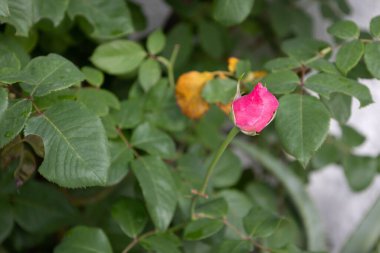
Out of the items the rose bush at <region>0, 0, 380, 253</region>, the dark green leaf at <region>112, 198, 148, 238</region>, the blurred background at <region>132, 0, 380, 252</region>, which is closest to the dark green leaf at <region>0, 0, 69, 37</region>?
the rose bush at <region>0, 0, 380, 253</region>

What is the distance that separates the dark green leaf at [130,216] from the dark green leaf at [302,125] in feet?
0.71

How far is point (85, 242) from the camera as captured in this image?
0.68 m

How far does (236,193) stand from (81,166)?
37 cm

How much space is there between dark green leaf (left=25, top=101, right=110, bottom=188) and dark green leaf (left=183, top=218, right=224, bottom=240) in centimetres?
18

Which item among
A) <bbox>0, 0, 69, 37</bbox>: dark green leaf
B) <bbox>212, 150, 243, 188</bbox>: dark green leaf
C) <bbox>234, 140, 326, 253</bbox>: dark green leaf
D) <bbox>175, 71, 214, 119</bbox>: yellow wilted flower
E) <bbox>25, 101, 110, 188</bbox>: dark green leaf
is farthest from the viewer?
<bbox>234, 140, 326, 253</bbox>: dark green leaf

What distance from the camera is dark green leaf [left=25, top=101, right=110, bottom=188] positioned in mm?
525

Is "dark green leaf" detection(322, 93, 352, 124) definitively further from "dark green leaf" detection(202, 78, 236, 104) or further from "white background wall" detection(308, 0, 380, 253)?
"white background wall" detection(308, 0, 380, 253)

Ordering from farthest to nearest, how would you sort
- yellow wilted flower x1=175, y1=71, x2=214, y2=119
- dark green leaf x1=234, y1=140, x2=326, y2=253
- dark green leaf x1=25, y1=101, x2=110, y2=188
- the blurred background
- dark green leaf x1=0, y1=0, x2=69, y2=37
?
the blurred background
dark green leaf x1=234, y1=140, x2=326, y2=253
yellow wilted flower x1=175, y1=71, x2=214, y2=119
dark green leaf x1=0, y1=0, x2=69, y2=37
dark green leaf x1=25, y1=101, x2=110, y2=188

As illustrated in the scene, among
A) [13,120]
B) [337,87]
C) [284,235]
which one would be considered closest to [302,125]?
[337,87]

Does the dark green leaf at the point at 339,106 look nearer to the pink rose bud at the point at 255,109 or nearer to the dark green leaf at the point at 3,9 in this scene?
the pink rose bud at the point at 255,109

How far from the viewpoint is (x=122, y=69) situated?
77cm

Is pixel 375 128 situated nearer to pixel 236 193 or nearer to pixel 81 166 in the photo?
pixel 236 193

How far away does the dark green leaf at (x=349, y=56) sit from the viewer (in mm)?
647

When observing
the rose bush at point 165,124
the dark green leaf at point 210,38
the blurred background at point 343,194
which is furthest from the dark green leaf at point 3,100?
the blurred background at point 343,194
